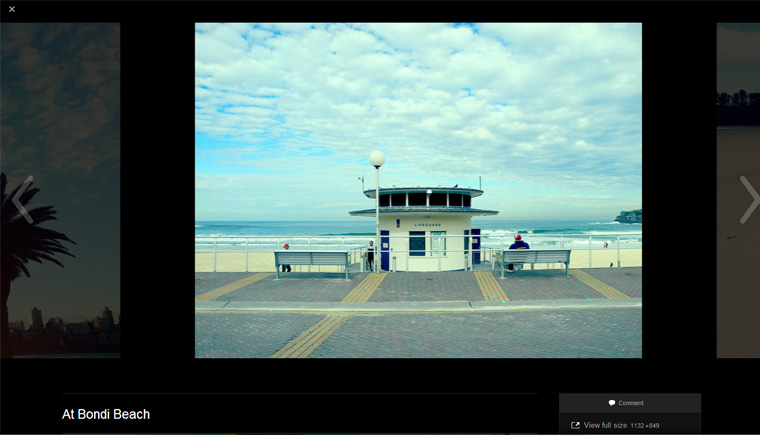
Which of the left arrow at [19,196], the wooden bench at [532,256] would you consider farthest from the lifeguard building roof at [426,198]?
the left arrow at [19,196]

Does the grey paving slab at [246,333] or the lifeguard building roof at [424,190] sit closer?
the grey paving slab at [246,333]

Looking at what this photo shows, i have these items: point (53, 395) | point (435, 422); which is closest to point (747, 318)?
point (435, 422)

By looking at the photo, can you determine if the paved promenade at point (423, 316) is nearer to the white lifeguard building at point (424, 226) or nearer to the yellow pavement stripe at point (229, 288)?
the yellow pavement stripe at point (229, 288)

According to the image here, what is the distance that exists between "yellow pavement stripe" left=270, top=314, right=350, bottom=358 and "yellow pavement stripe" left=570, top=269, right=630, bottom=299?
6006 mm

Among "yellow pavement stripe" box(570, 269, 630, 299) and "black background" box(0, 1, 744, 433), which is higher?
"black background" box(0, 1, 744, 433)

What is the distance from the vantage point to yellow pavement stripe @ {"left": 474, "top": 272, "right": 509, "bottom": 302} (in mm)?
8189

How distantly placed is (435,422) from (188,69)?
6.12ft

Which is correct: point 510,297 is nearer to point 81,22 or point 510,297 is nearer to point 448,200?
point 81,22

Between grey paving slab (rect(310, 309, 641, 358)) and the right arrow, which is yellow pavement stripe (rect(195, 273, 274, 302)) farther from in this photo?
the right arrow

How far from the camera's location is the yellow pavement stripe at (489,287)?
8189 millimetres

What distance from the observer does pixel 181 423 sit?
1.57 meters

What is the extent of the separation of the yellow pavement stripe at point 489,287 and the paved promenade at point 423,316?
2 centimetres

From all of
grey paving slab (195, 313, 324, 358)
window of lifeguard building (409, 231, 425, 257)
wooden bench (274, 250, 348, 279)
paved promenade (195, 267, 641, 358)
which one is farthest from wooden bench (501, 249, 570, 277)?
grey paving slab (195, 313, 324, 358)

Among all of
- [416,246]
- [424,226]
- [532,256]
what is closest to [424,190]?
[424,226]
